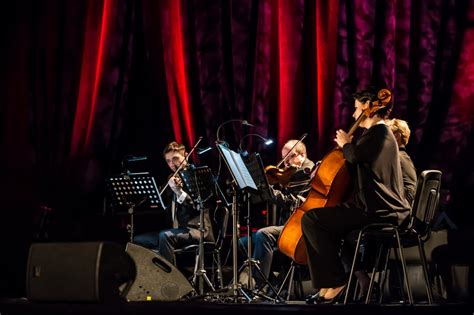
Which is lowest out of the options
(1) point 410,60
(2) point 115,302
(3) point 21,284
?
(3) point 21,284

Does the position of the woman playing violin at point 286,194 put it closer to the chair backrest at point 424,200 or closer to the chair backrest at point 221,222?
the chair backrest at point 221,222

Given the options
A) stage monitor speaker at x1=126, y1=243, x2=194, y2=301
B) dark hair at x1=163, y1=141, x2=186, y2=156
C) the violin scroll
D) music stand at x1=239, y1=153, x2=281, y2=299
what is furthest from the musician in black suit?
the violin scroll

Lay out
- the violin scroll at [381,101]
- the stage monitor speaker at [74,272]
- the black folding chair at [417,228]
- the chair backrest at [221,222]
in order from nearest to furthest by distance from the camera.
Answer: the stage monitor speaker at [74,272], the black folding chair at [417,228], the violin scroll at [381,101], the chair backrest at [221,222]

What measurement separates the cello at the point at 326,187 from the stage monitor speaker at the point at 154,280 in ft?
3.29

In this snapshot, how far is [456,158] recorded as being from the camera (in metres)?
5.77

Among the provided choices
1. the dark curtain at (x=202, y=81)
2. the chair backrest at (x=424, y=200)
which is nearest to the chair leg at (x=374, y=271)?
the chair backrest at (x=424, y=200)

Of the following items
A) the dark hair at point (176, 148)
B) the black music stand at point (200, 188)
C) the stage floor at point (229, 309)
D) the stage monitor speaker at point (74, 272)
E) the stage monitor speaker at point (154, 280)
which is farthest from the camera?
the dark hair at point (176, 148)

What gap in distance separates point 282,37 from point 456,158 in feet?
5.74

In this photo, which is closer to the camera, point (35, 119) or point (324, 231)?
point (324, 231)

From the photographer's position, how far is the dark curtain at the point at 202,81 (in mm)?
5906

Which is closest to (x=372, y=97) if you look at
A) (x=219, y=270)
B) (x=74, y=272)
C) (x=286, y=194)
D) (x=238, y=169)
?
(x=238, y=169)

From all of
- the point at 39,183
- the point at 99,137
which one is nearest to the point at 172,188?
the point at 99,137

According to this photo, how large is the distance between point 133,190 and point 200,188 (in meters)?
0.56

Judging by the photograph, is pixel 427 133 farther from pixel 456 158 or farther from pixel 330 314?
pixel 330 314
